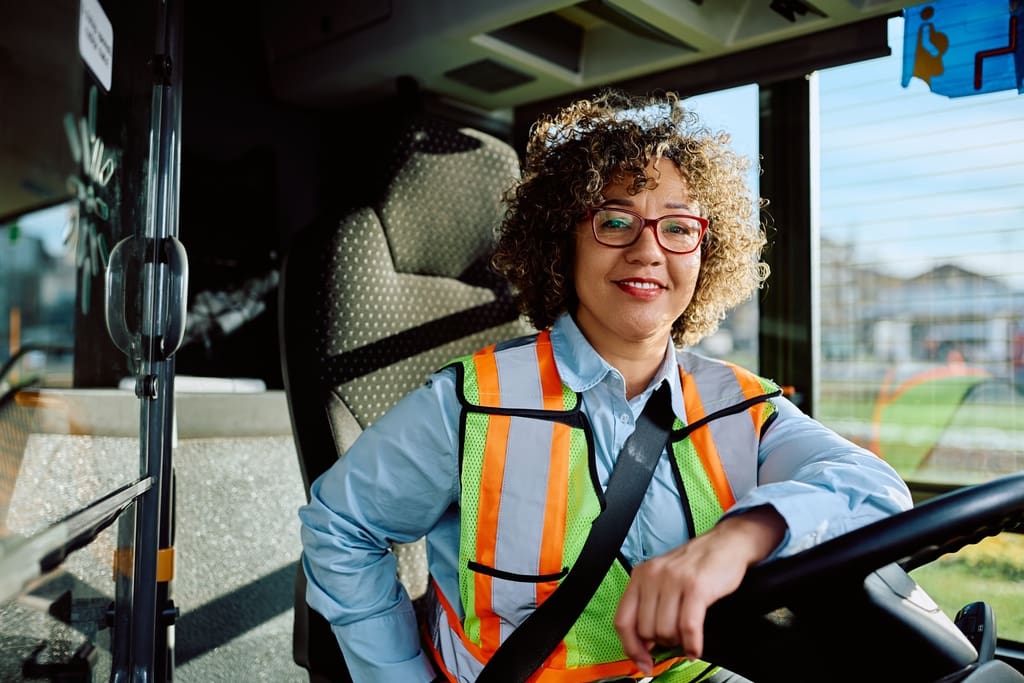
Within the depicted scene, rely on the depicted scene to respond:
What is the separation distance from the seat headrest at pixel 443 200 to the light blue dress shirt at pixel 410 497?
0.42 metres

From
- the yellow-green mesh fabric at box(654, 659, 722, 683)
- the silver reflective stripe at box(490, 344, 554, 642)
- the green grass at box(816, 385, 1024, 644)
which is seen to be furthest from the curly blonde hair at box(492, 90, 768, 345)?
the yellow-green mesh fabric at box(654, 659, 722, 683)

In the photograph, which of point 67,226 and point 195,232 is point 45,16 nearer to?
point 67,226

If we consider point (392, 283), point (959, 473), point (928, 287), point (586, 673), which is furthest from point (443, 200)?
point (959, 473)

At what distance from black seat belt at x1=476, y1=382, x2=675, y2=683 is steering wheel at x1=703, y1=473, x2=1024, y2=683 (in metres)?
0.28

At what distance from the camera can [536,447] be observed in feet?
3.53

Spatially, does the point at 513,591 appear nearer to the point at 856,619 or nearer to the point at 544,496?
the point at 544,496

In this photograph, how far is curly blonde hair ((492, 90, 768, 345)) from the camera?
4.09 ft

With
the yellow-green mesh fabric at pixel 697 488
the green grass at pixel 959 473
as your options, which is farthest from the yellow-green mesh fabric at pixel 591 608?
the green grass at pixel 959 473

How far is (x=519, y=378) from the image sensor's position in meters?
1.13

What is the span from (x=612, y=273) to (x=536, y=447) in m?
0.27

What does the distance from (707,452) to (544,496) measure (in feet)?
0.77

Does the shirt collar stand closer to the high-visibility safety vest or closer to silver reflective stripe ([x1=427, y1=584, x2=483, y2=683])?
the high-visibility safety vest

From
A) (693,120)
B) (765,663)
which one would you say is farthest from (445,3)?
(765,663)

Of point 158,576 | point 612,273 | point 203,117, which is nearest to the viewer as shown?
point 612,273
